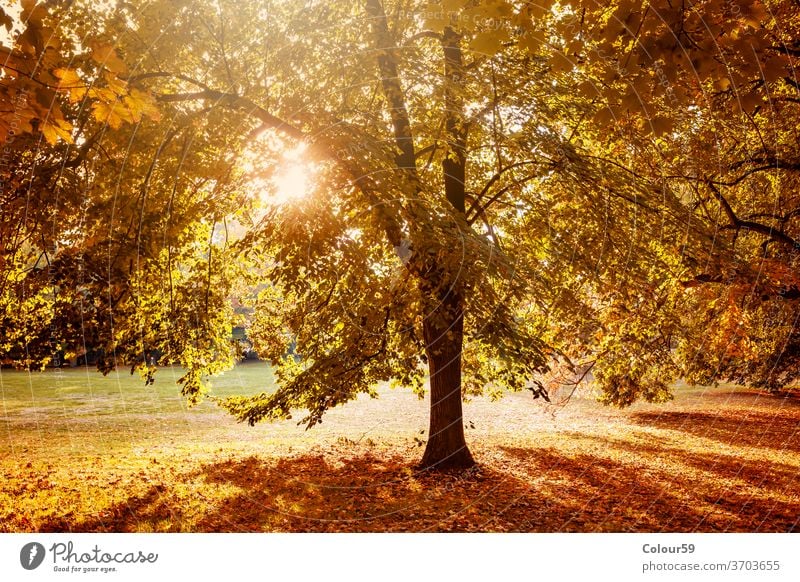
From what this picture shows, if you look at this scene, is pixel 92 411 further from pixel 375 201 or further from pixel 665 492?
pixel 665 492

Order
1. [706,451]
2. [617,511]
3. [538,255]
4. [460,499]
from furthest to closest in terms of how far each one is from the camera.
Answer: [706,451]
[538,255]
[460,499]
[617,511]

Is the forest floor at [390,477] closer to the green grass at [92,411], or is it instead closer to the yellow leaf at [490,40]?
the green grass at [92,411]

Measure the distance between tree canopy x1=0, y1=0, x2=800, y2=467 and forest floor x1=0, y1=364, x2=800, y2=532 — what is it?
1499 mm

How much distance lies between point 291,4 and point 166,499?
8687mm

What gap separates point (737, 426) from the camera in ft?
64.2

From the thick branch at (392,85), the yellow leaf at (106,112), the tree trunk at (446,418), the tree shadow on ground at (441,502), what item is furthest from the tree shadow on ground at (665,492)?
the yellow leaf at (106,112)

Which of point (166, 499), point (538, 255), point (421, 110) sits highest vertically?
point (421, 110)

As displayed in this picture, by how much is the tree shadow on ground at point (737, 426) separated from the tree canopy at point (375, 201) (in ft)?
19.6

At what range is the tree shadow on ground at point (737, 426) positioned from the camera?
1630cm

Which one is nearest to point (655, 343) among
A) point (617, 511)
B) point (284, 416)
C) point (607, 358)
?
point (607, 358)

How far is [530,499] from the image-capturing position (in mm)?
9078

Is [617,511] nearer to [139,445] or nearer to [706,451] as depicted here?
[706,451]

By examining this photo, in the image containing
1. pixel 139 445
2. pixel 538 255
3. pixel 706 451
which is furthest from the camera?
pixel 139 445

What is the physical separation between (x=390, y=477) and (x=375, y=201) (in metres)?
5.48
